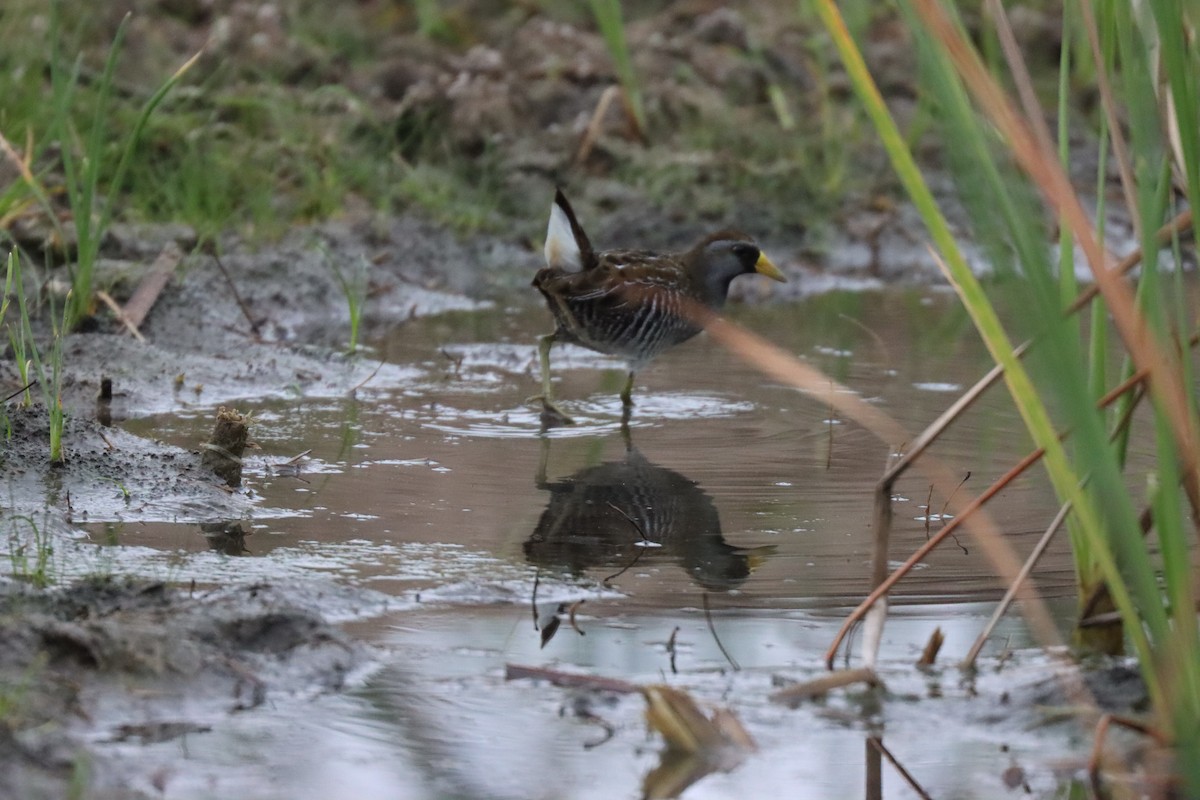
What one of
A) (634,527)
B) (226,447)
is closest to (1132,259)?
(634,527)

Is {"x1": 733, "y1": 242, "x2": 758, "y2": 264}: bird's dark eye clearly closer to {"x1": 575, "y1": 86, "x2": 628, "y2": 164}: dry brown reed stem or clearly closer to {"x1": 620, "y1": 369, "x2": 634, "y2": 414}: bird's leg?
{"x1": 620, "y1": 369, "x2": 634, "y2": 414}: bird's leg

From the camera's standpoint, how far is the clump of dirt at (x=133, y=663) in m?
2.24

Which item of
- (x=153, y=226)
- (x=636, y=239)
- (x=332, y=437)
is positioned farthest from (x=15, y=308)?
(x=636, y=239)

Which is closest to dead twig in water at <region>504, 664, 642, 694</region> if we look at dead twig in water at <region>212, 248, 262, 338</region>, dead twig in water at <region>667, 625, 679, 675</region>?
dead twig in water at <region>667, 625, 679, 675</region>

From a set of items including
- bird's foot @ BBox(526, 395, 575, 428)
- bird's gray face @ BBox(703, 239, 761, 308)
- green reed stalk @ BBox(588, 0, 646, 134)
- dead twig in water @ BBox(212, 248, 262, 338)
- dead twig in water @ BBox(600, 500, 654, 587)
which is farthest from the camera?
green reed stalk @ BBox(588, 0, 646, 134)

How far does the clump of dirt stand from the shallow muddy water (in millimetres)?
68

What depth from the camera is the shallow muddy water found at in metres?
2.37

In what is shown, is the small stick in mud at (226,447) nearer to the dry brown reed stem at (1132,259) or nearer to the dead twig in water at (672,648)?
the dead twig in water at (672,648)

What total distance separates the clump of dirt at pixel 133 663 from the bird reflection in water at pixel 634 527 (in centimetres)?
73

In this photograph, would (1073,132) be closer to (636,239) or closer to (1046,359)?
(636,239)

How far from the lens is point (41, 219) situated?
5.89m

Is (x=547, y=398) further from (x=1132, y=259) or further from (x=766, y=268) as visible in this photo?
(x=1132, y=259)

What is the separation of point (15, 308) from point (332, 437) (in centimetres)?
167

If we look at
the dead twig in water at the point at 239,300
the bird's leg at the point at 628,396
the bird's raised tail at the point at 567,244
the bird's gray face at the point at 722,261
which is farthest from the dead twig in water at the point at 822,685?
the dead twig in water at the point at 239,300
